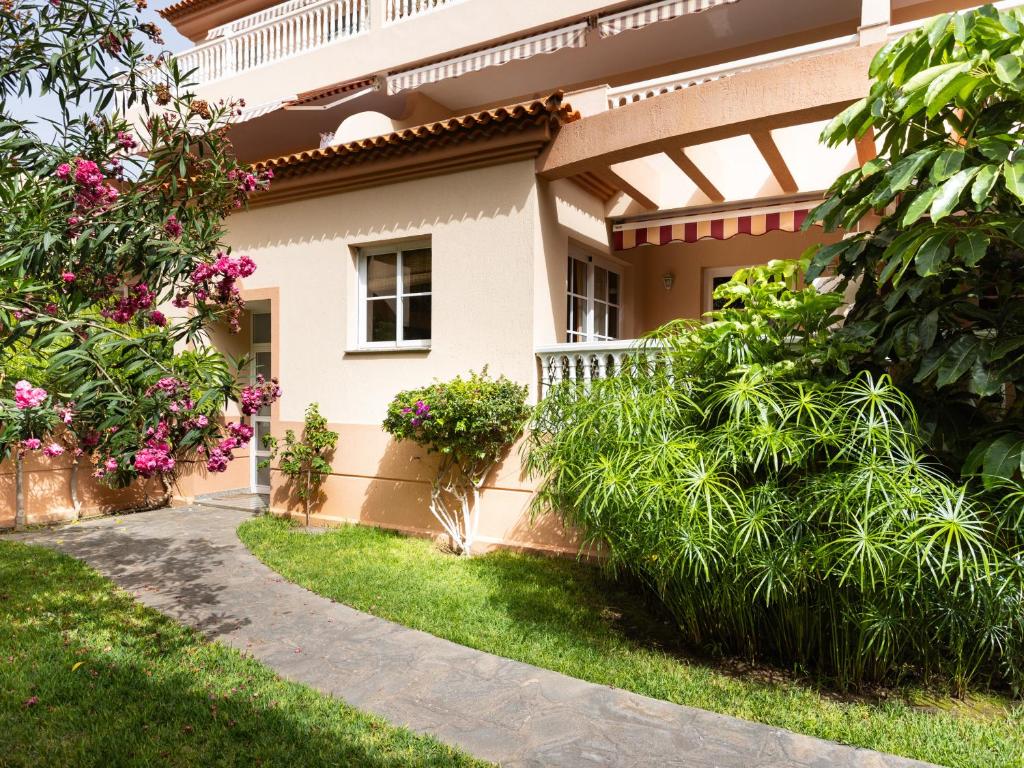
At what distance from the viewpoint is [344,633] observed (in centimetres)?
669

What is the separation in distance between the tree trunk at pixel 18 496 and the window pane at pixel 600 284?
37.5 ft

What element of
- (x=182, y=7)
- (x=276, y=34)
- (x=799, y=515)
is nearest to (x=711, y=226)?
(x=799, y=515)

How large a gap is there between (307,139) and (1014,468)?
17055mm

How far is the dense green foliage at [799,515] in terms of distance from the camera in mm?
4797

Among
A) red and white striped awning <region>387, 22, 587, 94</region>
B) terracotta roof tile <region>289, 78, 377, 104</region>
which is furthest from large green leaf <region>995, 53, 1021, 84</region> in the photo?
terracotta roof tile <region>289, 78, 377, 104</region>

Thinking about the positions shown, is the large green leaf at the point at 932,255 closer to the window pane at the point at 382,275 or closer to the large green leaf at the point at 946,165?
the large green leaf at the point at 946,165

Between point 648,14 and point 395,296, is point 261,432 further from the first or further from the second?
point 648,14

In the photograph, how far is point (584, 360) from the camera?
29.8 feet

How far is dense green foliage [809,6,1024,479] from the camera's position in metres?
4.67

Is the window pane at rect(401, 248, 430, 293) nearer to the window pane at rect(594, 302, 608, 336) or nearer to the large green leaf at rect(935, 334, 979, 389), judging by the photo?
the window pane at rect(594, 302, 608, 336)

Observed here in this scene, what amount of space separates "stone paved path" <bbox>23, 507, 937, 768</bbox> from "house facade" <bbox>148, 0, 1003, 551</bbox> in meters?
3.34

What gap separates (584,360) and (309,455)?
5459mm

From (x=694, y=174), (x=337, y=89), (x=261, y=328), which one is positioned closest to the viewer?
(x=694, y=174)

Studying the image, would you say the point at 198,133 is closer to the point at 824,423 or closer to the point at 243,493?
the point at 824,423
